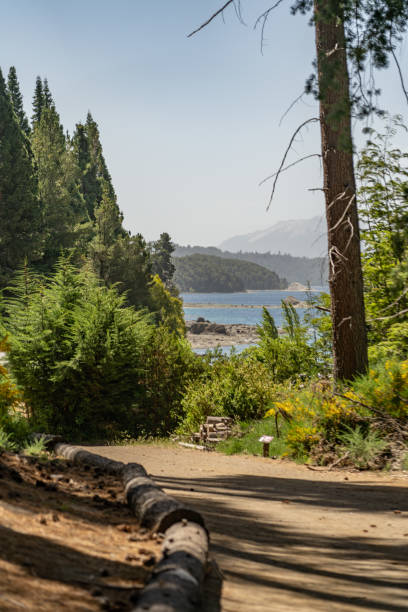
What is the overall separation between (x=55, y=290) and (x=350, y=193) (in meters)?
6.88

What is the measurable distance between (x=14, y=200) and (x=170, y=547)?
35.2 m

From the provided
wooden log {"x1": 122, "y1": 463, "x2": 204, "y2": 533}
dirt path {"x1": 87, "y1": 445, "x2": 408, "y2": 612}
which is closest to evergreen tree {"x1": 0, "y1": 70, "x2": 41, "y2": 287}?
dirt path {"x1": 87, "y1": 445, "x2": 408, "y2": 612}

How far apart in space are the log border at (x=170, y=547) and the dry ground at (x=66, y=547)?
0.10 m

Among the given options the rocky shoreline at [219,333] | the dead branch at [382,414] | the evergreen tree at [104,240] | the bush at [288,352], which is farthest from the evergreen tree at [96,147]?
the dead branch at [382,414]

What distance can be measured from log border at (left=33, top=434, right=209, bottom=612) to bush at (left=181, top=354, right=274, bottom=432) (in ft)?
23.1

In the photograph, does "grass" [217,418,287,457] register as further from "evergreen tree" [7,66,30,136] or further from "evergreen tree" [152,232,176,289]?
"evergreen tree" [152,232,176,289]

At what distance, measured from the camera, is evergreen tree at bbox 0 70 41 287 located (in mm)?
35000

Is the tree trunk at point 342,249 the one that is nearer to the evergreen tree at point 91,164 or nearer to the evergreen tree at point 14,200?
the evergreen tree at point 14,200

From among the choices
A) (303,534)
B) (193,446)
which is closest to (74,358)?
(193,446)

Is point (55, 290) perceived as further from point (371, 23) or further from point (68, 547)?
point (68, 547)

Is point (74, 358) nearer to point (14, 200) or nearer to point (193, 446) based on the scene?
point (193, 446)

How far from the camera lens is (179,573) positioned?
102 inches

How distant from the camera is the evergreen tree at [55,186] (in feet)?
131

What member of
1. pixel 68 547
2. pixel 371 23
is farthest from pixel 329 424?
pixel 68 547
